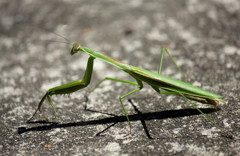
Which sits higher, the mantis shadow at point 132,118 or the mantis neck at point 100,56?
the mantis neck at point 100,56

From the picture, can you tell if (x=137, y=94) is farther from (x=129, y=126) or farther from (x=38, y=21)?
(x=38, y=21)

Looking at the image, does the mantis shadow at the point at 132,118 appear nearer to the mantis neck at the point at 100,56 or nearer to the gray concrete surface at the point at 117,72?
the gray concrete surface at the point at 117,72

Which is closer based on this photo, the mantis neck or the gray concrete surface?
the gray concrete surface

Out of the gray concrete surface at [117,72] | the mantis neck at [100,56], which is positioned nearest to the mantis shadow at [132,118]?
the gray concrete surface at [117,72]

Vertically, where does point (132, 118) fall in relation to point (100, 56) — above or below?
below

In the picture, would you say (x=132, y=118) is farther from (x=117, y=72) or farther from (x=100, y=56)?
(x=117, y=72)

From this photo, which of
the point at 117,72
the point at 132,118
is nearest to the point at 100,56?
the point at 132,118

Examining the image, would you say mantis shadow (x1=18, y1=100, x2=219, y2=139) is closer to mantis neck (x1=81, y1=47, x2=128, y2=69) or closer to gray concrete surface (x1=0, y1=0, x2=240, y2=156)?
gray concrete surface (x1=0, y1=0, x2=240, y2=156)

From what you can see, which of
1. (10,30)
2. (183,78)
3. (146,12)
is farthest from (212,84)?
(10,30)

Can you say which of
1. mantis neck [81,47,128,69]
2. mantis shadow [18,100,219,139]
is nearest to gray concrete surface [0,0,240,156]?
mantis shadow [18,100,219,139]
